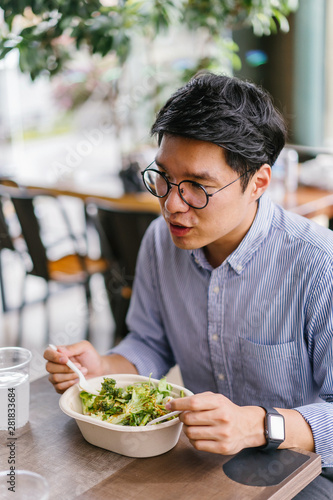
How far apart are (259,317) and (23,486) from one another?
67 centimetres

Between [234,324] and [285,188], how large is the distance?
2540 millimetres

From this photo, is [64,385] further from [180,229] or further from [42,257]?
[42,257]

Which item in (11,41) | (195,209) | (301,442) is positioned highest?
(11,41)

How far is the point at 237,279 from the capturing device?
1475mm

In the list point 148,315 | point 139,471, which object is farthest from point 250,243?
point 139,471

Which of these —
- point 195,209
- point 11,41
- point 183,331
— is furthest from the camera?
point 11,41

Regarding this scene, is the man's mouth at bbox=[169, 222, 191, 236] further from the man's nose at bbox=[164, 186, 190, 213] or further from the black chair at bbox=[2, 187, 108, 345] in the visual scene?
the black chair at bbox=[2, 187, 108, 345]

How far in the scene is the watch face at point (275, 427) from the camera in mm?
1122

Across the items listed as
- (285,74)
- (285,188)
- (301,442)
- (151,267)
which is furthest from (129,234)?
(285,74)

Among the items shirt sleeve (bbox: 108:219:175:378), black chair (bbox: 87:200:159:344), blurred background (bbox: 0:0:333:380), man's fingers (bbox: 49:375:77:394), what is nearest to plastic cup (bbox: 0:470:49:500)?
man's fingers (bbox: 49:375:77:394)

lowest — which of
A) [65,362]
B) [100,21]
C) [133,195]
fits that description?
[133,195]

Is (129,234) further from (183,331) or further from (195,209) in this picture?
(195,209)

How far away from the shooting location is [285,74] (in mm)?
5527

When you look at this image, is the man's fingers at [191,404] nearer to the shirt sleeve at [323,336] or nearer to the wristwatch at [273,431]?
the wristwatch at [273,431]
